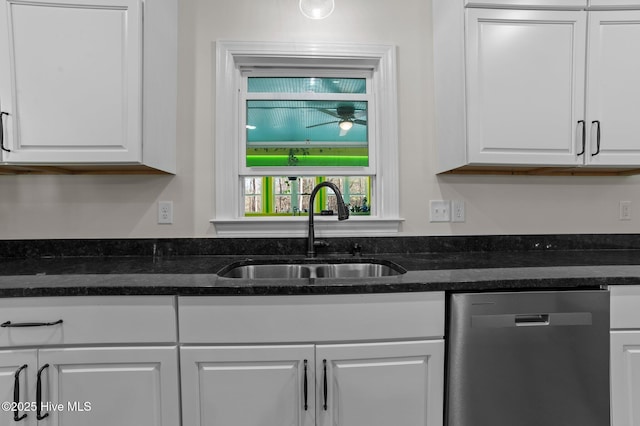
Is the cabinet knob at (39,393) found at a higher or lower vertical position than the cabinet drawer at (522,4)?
lower

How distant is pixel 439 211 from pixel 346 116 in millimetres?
764

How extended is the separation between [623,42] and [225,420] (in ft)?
7.68

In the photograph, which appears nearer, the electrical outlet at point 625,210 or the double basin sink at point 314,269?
the double basin sink at point 314,269

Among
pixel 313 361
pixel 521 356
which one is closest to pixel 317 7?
pixel 313 361

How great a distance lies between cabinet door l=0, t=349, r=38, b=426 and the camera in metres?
1.04

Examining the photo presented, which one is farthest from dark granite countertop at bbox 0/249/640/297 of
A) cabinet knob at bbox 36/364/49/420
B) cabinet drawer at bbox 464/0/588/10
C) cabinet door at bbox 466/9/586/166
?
cabinet drawer at bbox 464/0/588/10

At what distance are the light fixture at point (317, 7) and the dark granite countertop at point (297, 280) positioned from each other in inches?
53.4

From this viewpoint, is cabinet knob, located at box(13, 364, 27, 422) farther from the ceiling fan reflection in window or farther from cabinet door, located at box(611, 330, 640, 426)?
cabinet door, located at box(611, 330, 640, 426)

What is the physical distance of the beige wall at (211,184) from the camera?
1.63 m

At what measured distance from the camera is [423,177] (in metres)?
1.74

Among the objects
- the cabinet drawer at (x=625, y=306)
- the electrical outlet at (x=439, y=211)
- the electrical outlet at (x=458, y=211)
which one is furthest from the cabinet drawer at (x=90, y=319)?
the cabinet drawer at (x=625, y=306)

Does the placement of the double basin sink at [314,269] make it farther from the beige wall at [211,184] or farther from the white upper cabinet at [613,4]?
the white upper cabinet at [613,4]

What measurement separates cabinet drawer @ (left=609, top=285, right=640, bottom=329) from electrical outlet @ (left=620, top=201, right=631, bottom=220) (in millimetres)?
912

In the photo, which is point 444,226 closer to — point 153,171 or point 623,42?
point 623,42
